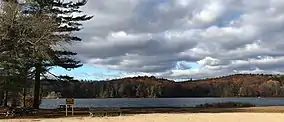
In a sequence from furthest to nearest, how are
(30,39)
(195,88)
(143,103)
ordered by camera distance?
1. (195,88)
2. (143,103)
3. (30,39)

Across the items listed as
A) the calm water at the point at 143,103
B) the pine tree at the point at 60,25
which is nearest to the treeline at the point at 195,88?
the calm water at the point at 143,103

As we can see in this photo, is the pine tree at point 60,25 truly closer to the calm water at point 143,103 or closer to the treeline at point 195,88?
the calm water at point 143,103

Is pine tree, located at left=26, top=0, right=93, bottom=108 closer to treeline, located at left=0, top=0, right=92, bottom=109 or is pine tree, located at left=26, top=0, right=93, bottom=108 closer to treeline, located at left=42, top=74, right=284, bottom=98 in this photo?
treeline, located at left=0, top=0, right=92, bottom=109

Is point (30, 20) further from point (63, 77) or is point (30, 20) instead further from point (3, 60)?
point (63, 77)

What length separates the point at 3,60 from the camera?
28922 millimetres

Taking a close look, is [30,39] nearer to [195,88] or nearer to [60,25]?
[60,25]

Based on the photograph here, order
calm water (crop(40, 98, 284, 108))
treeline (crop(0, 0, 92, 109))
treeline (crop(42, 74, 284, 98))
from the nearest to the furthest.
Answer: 1. treeline (crop(0, 0, 92, 109))
2. calm water (crop(40, 98, 284, 108))
3. treeline (crop(42, 74, 284, 98))

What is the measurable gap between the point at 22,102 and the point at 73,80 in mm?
8890

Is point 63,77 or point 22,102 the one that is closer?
point 63,77

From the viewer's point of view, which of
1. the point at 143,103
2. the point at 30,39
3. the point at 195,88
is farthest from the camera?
the point at 195,88

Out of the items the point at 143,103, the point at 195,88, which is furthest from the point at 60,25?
the point at 195,88

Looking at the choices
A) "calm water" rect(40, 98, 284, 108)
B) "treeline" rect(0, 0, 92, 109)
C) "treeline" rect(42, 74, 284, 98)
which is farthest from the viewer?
"treeline" rect(42, 74, 284, 98)

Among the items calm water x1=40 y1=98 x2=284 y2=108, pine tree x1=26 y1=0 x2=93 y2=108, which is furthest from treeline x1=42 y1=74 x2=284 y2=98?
pine tree x1=26 y1=0 x2=93 y2=108

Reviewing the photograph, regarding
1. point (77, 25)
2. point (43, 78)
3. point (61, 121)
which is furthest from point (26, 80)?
point (61, 121)
